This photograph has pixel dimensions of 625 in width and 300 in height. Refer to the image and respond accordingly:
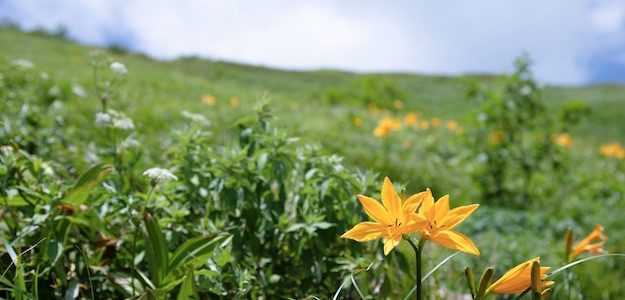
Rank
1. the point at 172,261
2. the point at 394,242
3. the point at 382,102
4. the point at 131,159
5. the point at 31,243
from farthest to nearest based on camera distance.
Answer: the point at 382,102, the point at 131,159, the point at 31,243, the point at 172,261, the point at 394,242

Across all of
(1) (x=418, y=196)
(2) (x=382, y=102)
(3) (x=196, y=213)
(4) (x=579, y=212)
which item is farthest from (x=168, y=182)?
(2) (x=382, y=102)

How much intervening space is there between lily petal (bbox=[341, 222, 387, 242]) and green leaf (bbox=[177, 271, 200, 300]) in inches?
19.1

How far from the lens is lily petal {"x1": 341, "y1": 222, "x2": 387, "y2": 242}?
41.6 inches

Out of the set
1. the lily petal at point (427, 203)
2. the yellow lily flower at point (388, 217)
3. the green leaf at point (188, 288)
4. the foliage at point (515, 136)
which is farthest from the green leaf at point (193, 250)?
the foliage at point (515, 136)

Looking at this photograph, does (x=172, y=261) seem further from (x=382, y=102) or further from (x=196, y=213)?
(x=382, y=102)

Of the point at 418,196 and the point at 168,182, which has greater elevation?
the point at 418,196

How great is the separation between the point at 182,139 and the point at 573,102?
17.3 feet

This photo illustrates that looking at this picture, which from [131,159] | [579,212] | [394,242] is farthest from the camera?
[579,212]

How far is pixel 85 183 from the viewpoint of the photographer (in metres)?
1.73

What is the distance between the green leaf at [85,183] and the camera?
1683mm

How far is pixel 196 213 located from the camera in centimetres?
189

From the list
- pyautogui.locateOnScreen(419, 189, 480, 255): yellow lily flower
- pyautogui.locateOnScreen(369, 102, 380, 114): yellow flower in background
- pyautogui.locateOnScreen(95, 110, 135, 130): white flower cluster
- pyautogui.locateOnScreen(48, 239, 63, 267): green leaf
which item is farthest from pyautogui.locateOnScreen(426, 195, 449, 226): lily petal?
pyautogui.locateOnScreen(369, 102, 380, 114): yellow flower in background

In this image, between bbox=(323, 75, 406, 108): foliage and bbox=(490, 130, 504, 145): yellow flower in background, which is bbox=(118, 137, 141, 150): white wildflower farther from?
bbox=(323, 75, 406, 108): foliage

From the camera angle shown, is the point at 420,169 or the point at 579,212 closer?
the point at 579,212
